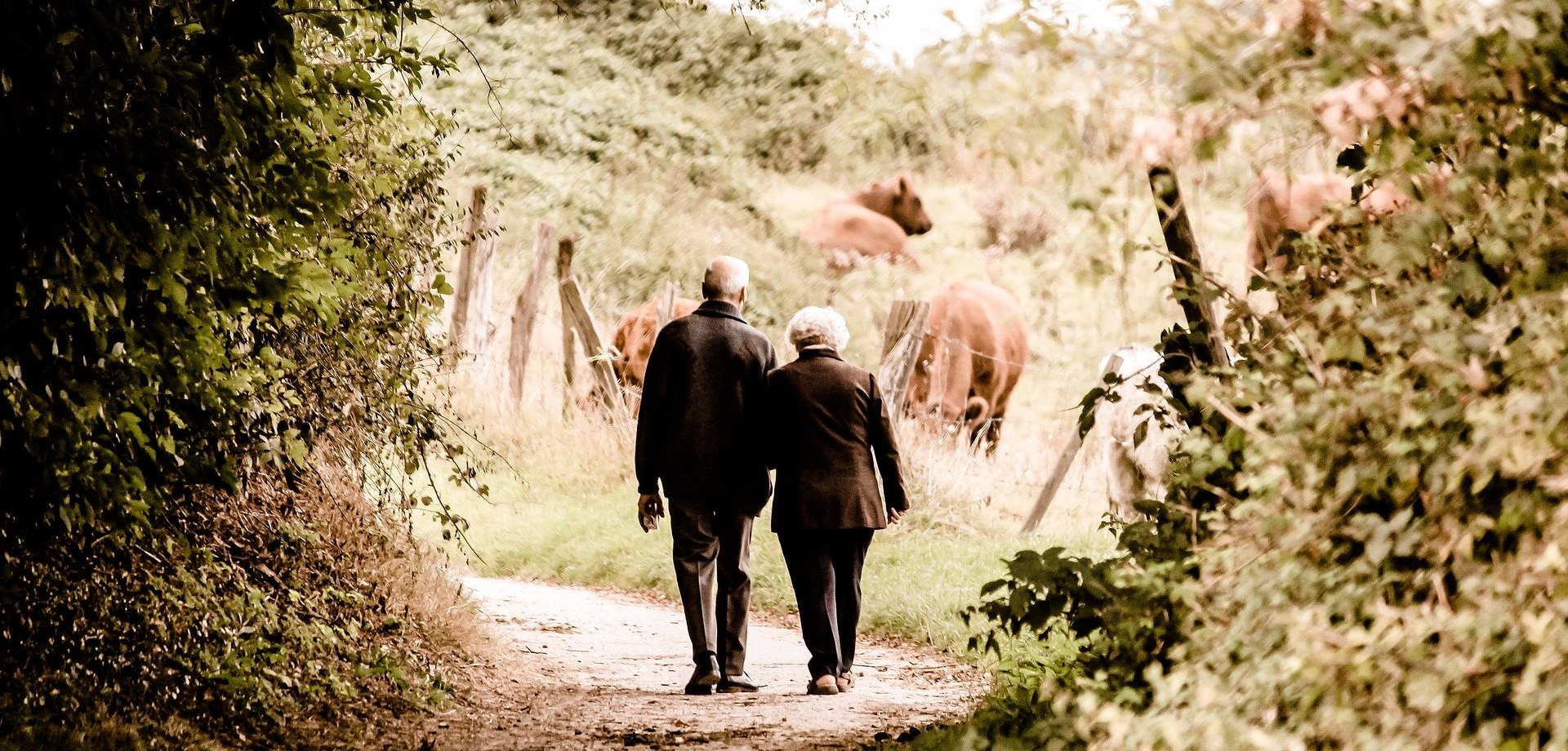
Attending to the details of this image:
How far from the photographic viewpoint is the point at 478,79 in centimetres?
3069

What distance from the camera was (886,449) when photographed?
7.30 meters

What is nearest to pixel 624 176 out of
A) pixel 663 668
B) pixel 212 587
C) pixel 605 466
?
pixel 605 466

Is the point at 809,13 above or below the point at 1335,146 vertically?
above

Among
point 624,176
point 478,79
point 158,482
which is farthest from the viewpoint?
point 478,79

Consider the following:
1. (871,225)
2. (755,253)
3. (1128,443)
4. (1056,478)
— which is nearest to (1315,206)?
(1056,478)

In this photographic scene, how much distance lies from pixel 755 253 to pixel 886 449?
1884 centimetres

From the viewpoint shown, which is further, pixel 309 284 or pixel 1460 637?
pixel 309 284

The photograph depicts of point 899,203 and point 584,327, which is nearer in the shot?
point 584,327

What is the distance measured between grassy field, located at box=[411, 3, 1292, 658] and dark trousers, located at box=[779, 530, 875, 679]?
1704 mm

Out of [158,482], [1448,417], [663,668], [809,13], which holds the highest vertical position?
[809,13]

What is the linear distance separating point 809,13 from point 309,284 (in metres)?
1.99

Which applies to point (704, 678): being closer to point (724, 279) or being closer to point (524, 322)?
point (724, 279)

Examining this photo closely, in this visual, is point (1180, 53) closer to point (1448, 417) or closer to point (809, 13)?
point (1448, 417)

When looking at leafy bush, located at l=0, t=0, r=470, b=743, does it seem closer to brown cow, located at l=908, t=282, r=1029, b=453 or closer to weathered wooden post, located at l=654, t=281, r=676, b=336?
weathered wooden post, located at l=654, t=281, r=676, b=336
